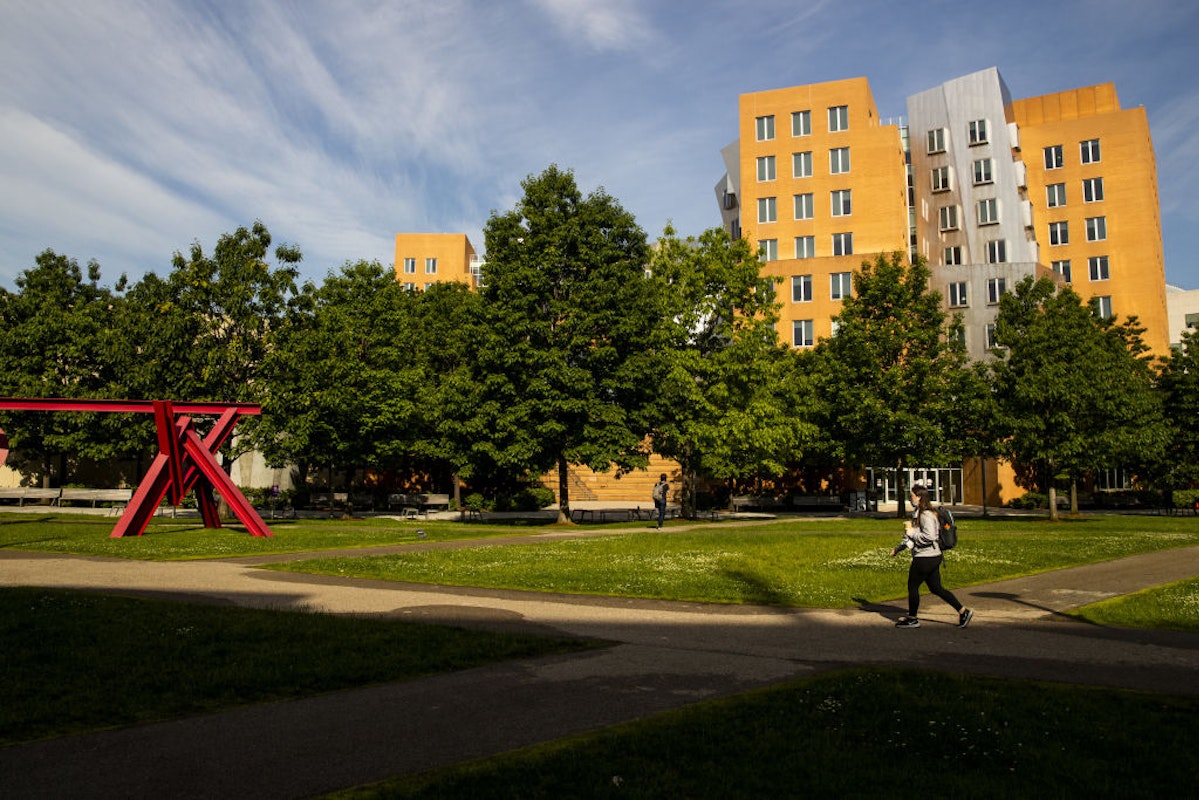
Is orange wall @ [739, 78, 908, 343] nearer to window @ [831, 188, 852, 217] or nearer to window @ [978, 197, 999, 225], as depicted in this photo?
window @ [831, 188, 852, 217]

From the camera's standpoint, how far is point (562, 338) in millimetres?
32562

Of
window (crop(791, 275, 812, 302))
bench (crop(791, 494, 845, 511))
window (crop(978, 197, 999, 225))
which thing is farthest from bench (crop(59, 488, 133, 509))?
window (crop(978, 197, 999, 225))

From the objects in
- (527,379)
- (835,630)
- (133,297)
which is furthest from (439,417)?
(835,630)

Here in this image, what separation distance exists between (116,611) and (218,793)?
7.01 m

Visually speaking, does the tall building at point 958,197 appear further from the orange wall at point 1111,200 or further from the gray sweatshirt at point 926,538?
the gray sweatshirt at point 926,538

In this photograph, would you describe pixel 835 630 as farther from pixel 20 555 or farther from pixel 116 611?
pixel 20 555

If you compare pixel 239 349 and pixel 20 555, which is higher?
pixel 239 349

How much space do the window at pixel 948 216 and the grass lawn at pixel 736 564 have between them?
4752cm

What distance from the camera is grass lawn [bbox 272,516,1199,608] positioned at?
13.8 metres

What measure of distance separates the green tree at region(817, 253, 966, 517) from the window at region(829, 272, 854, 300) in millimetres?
18311

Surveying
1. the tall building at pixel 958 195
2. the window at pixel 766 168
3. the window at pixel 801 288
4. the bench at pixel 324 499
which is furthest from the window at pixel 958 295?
the bench at pixel 324 499

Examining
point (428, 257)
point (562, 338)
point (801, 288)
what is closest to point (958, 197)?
point (801, 288)

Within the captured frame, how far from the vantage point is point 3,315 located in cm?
4525

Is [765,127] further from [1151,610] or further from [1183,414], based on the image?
[1151,610]
